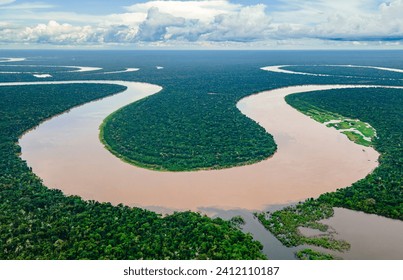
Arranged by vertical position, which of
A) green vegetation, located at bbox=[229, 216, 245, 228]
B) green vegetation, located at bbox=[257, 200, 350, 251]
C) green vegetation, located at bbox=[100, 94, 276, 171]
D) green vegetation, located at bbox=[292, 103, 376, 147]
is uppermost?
green vegetation, located at bbox=[292, 103, 376, 147]

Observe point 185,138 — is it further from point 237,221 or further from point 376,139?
point 376,139

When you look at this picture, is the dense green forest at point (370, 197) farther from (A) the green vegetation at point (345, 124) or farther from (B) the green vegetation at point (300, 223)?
(A) the green vegetation at point (345, 124)

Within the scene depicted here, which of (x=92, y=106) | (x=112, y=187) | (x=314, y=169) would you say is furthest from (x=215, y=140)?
(x=92, y=106)

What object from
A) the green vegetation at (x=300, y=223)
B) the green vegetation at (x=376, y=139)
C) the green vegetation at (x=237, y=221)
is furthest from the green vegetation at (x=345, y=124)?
the green vegetation at (x=237, y=221)

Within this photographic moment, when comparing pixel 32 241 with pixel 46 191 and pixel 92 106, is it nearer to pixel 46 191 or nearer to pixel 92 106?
pixel 46 191

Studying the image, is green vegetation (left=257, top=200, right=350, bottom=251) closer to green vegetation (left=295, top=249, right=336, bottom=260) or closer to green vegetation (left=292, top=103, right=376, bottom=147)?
green vegetation (left=295, top=249, right=336, bottom=260)

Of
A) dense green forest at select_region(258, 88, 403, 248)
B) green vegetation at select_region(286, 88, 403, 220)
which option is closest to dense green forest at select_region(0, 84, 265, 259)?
dense green forest at select_region(258, 88, 403, 248)
